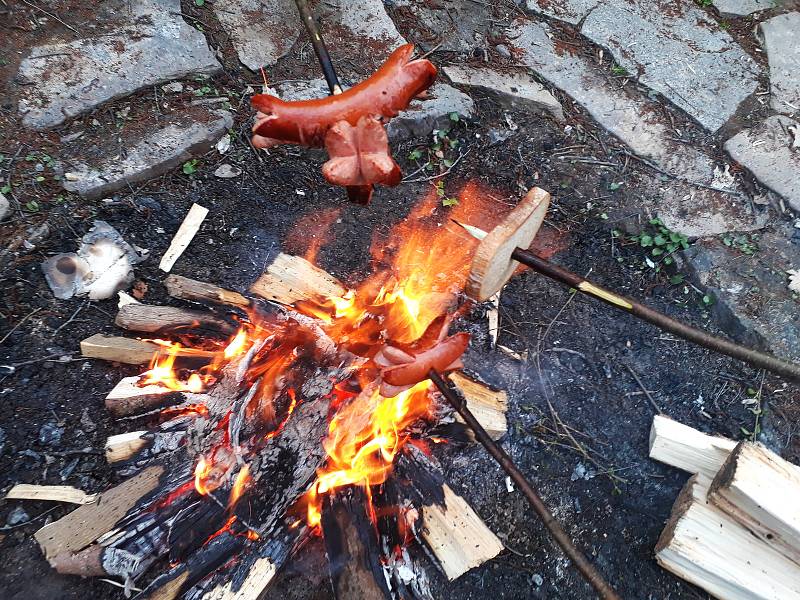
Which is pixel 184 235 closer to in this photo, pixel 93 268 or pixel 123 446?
pixel 93 268

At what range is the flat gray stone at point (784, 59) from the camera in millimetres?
3490

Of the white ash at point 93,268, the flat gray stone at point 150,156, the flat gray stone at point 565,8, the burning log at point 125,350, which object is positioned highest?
the flat gray stone at point 565,8

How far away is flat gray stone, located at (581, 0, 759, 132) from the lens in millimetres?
3461

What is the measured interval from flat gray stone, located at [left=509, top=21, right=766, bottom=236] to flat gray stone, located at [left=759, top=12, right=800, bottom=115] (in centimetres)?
73

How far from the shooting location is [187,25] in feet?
10.4

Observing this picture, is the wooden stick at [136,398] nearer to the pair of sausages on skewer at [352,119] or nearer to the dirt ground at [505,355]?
the dirt ground at [505,355]

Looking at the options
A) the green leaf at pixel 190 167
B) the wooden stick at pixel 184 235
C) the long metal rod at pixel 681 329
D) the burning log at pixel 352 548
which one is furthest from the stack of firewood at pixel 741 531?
the green leaf at pixel 190 167

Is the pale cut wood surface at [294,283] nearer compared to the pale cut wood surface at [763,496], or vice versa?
the pale cut wood surface at [763,496]

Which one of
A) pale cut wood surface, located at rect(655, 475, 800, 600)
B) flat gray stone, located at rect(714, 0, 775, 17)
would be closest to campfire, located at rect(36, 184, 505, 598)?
pale cut wood surface, located at rect(655, 475, 800, 600)

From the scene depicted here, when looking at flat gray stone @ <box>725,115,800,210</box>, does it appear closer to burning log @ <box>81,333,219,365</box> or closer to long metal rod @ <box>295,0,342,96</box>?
long metal rod @ <box>295,0,342,96</box>

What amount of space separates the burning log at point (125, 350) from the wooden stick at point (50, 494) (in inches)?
20.0

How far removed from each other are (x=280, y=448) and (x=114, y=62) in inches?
88.6

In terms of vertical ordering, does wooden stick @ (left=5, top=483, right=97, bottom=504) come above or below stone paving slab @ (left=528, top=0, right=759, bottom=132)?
below

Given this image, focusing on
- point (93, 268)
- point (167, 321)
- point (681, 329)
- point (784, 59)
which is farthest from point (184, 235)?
point (784, 59)
